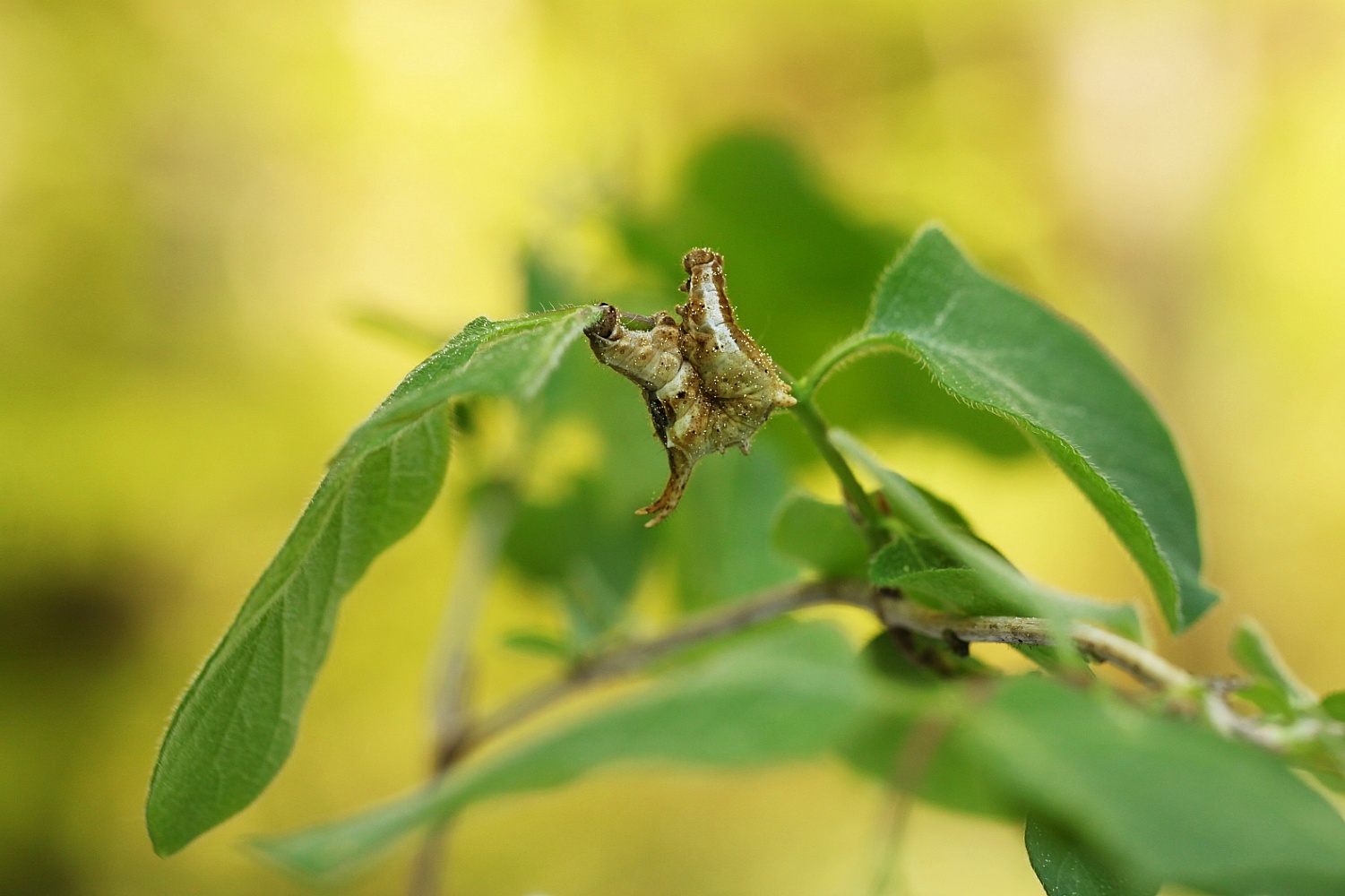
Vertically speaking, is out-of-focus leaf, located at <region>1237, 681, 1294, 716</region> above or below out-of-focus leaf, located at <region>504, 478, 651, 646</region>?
below

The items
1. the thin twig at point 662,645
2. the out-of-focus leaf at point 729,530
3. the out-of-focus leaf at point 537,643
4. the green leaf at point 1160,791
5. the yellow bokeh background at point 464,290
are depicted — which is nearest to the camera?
the green leaf at point 1160,791

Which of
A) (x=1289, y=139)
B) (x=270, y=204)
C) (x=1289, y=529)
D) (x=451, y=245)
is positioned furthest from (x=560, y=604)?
(x=1289, y=139)

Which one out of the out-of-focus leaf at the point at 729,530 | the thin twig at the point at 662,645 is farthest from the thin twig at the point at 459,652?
the out-of-focus leaf at the point at 729,530

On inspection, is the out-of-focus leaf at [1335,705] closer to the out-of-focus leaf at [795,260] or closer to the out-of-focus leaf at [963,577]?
the out-of-focus leaf at [963,577]

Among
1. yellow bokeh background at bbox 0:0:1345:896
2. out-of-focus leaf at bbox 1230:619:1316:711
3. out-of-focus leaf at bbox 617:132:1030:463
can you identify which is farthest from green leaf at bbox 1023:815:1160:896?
yellow bokeh background at bbox 0:0:1345:896

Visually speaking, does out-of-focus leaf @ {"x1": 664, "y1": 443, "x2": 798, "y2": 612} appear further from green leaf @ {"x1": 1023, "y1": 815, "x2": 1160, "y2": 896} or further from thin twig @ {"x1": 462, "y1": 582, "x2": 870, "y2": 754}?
green leaf @ {"x1": 1023, "y1": 815, "x2": 1160, "y2": 896}

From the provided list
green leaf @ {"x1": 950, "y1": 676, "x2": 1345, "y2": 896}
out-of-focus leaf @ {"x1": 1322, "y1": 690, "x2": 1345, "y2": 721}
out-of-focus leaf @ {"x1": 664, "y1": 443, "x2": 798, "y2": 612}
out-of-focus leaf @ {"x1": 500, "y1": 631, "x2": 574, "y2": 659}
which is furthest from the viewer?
out-of-focus leaf @ {"x1": 664, "y1": 443, "x2": 798, "y2": 612}

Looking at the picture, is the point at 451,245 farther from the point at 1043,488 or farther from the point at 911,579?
the point at 911,579
